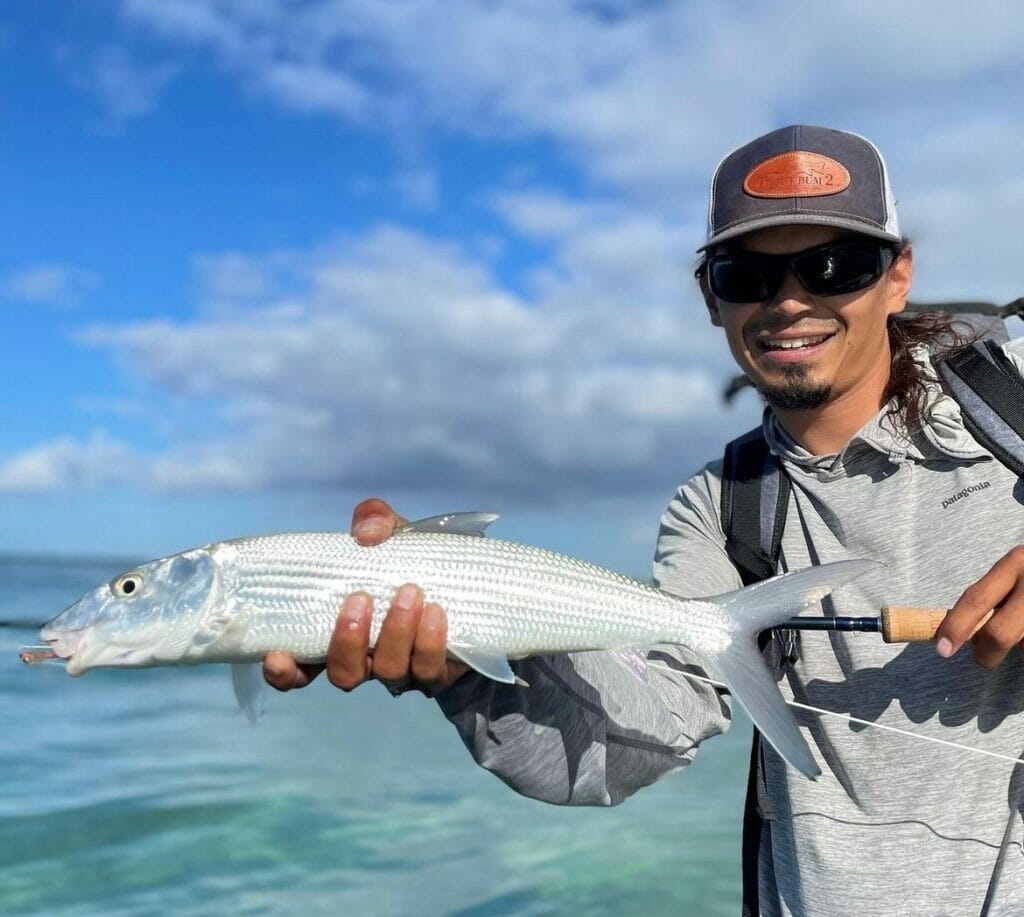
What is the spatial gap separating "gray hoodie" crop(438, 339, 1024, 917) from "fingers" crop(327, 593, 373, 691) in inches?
11.9

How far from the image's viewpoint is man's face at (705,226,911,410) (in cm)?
330

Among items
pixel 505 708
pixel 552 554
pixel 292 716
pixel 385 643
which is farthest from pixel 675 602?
pixel 292 716

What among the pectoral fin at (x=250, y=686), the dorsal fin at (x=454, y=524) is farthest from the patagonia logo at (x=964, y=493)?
the pectoral fin at (x=250, y=686)

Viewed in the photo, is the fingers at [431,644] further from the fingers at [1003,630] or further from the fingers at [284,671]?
the fingers at [1003,630]

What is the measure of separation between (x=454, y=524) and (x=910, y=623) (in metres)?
1.32

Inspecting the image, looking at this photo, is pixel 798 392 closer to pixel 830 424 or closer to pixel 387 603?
pixel 830 424

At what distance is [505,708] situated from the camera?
2.83 m

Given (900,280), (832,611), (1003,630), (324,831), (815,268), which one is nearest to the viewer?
(1003,630)

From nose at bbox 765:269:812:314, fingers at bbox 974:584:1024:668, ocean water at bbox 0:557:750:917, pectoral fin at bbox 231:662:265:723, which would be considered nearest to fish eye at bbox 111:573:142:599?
pectoral fin at bbox 231:662:265:723

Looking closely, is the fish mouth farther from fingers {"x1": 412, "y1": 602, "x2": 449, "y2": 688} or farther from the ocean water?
the ocean water

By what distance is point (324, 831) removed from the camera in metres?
9.41

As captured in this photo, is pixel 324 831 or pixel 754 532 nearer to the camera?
pixel 754 532

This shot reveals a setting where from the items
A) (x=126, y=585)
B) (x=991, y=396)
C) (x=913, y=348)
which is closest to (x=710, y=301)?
(x=913, y=348)

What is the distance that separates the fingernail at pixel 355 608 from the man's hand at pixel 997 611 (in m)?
1.53
